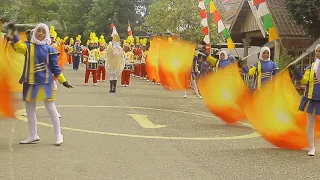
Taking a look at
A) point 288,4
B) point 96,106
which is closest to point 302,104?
point 96,106

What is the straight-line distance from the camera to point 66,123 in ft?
34.4

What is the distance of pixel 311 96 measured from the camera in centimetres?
835

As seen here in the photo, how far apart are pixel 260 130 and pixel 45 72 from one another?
3617 mm

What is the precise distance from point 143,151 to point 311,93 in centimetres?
274

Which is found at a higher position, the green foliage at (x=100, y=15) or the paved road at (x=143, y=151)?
the green foliage at (x=100, y=15)

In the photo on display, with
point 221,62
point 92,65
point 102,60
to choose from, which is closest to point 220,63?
point 221,62

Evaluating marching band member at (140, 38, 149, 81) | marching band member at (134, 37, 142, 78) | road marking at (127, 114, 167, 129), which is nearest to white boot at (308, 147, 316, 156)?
road marking at (127, 114, 167, 129)

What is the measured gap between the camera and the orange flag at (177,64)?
14688mm

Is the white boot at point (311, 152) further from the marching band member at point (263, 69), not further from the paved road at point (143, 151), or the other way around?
the marching band member at point (263, 69)

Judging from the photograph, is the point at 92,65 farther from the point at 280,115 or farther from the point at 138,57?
the point at 280,115

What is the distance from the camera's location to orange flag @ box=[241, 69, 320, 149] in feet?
28.8

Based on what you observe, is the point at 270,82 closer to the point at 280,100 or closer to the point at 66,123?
the point at 280,100

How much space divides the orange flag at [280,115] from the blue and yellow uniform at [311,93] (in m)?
0.46

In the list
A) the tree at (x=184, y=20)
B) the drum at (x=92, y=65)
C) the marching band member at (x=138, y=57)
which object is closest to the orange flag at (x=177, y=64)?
the drum at (x=92, y=65)
